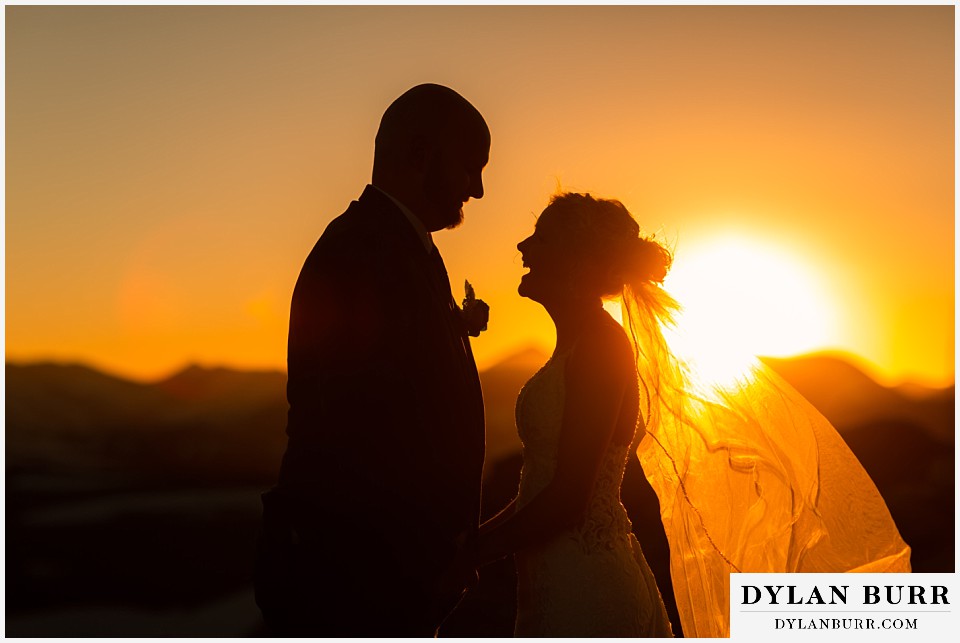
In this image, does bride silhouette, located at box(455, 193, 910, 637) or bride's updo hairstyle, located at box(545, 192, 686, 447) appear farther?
bride's updo hairstyle, located at box(545, 192, 686, 447)

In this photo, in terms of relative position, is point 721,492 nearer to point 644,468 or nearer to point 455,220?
point 644,468

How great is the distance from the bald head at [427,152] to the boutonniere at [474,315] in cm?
36

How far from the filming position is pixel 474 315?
159 inches

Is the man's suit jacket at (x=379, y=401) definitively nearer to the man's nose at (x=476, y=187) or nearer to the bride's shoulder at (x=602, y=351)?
the man's nose at (x=476, y=187)

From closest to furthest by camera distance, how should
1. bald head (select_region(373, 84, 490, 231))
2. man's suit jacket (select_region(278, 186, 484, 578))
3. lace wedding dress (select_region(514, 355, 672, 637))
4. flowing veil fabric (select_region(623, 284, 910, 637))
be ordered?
man's suit jacket (select_region(278, 186, 484, 578))
bald head (select_region(373, 84, 490, 231))
lace wedding dress (select_region(514, 355, 672, 637))
flowing veil fabric (select_region(623, 284, 910, 637))

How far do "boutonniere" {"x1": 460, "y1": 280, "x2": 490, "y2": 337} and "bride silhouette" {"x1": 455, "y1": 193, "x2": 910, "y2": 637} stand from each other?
42 cm

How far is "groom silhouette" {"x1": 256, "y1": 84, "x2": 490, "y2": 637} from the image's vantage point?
11.6 feet

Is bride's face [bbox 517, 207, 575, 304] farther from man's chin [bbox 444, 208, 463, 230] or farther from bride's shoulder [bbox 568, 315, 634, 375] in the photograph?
man's chin [bbox 444, 208, 463, 230]

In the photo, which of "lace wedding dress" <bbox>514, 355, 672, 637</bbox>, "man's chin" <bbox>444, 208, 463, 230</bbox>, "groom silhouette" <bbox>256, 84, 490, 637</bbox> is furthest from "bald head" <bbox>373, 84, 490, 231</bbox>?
"lace wedding dress" <bbox>514, 355, 672, 637</bbox>

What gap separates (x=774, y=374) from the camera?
17.6 feet

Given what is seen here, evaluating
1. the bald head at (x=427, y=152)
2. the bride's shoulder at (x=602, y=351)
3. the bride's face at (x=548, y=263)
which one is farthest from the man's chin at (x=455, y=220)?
the bride's shoulder at (x=602, y=351)

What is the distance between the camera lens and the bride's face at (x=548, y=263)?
14.5ft

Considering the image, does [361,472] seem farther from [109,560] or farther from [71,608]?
[71,608]

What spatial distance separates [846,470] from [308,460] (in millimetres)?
3051
